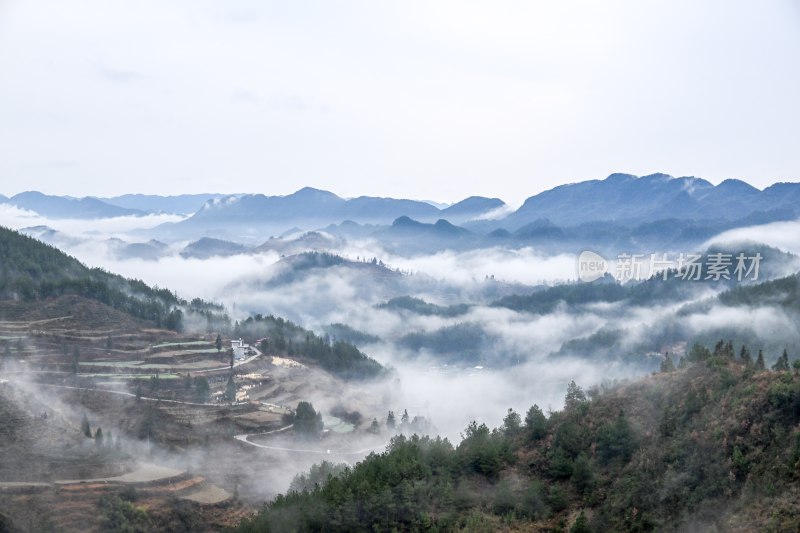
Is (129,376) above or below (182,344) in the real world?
below

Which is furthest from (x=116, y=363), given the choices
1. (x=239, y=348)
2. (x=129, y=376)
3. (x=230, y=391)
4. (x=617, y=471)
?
(x=617, y=471)

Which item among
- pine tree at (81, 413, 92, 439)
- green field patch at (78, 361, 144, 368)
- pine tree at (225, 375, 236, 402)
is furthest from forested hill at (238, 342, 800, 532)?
green field patch at (78, 361, 144, 368)

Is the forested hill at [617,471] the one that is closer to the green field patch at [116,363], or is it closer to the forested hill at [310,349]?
the green field patch at [116,363]

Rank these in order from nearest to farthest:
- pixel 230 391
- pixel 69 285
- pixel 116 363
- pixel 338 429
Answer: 1. pixel 230 391
2. pixel 338 429
3. pixel 116 363
4. pixel 69 285

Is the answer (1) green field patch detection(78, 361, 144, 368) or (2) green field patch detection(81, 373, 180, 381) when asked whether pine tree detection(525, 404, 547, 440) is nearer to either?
(2) green field patch detection(81, 373, 180, 381)

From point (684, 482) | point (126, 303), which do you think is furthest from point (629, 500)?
point (126, 303)

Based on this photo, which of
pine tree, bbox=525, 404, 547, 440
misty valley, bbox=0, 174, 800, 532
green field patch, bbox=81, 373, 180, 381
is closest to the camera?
misty valley, bbox=0, 174, 800, 532

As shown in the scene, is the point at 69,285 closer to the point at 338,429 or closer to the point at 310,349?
the point at 310,349

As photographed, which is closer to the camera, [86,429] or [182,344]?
[86,429]
